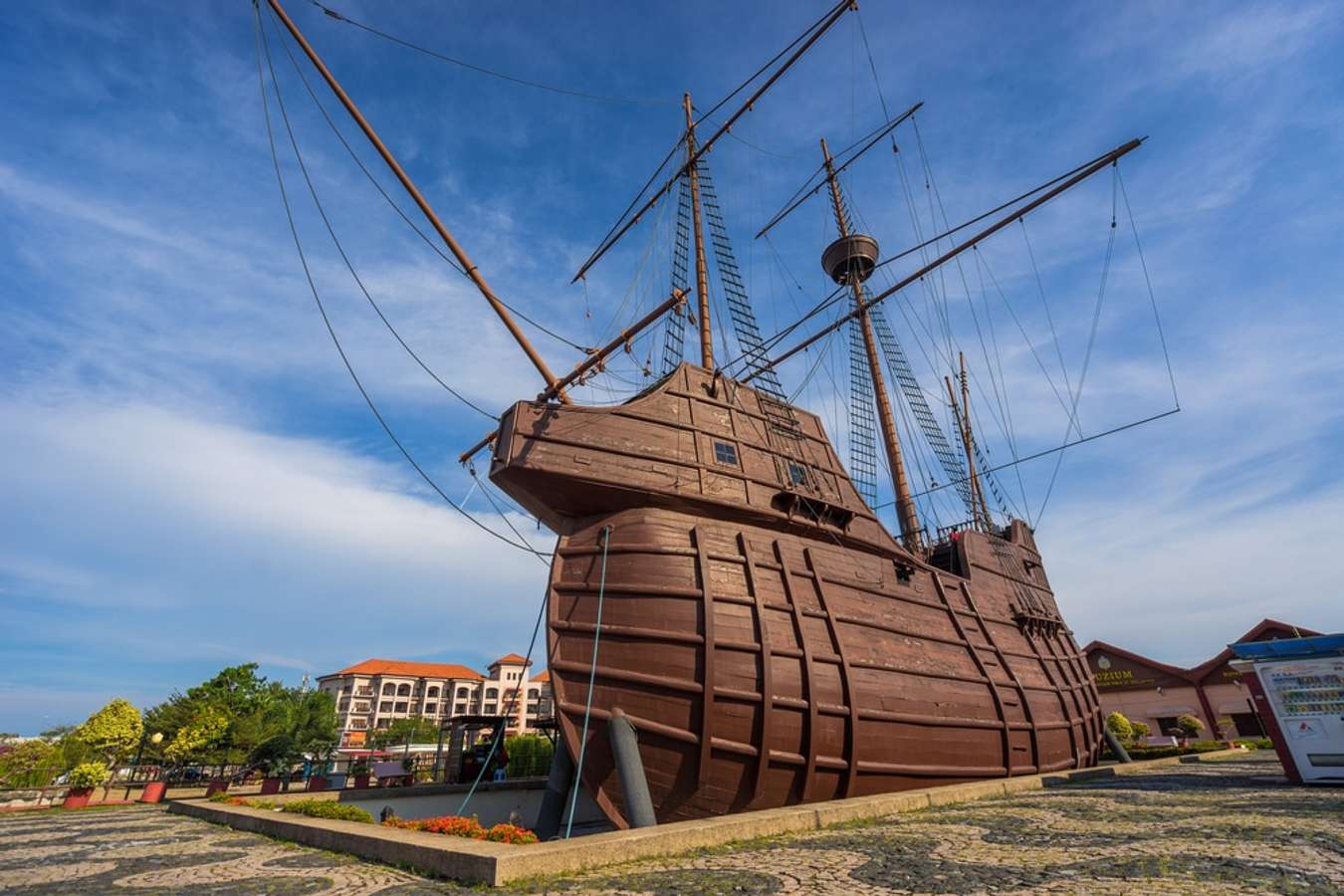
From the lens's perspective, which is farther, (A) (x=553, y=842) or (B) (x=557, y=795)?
(B) (x=557, y=795)

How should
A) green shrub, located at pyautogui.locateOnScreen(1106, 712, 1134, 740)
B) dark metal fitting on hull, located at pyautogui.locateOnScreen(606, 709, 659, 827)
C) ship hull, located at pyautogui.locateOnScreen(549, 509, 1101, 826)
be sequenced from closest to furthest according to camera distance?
dark metal fitting on hull, located at pyautogui.locateOnScreen(606, 709, 659, 827), ship hull, located at pyautogui.locateOnScreen(549, 509, 1101, 826), green shrub, located at pyautogui.locateOnScreen(1106, 712, 1134, 740)

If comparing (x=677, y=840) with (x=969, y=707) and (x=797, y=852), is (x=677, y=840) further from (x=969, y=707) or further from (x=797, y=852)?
(x=969, y=707)

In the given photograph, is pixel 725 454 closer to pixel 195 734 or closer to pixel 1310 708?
pixel 1310 708

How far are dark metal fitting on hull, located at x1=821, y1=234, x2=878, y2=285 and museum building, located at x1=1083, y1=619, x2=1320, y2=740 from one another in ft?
71.4

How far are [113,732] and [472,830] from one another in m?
24.7

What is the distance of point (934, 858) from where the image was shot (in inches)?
241

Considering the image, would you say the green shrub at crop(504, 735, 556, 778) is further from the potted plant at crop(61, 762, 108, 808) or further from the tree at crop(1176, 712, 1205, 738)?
the tree at crop(1176, 712, 1205, 738)

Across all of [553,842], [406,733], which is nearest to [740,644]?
[553,842]

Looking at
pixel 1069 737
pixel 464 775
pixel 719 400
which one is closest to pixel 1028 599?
pixel 1069 737

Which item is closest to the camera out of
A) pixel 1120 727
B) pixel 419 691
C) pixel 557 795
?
pixel 557 795

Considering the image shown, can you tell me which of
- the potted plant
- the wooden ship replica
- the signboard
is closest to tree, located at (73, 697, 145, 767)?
the potted plant

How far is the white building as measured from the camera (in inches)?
3196

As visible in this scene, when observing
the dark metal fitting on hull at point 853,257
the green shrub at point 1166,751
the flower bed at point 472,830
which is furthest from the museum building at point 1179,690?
the flower bed at point 472,830

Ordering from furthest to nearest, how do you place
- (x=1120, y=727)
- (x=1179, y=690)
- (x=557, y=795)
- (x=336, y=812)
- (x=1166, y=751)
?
(x=1179, y=690), (x=1120, y=727), (x=1166, y=751), (x=557, y=795), (x=336, y=812)
